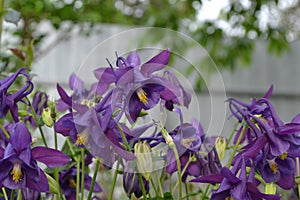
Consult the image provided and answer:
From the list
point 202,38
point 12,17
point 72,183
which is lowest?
point 72,183

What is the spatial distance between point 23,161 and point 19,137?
0.7 inches

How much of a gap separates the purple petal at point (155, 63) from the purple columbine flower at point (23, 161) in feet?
0.32

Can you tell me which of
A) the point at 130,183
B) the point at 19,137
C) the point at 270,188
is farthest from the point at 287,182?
the point at 19,137

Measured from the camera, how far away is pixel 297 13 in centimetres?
494

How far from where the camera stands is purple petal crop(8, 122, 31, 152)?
429mm

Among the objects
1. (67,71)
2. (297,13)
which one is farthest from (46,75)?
(297,13)

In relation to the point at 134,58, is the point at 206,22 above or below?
above

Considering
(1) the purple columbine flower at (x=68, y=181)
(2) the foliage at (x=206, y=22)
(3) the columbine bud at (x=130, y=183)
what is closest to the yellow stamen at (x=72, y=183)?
(1) the purple columbine flower at (x=68, y=181)

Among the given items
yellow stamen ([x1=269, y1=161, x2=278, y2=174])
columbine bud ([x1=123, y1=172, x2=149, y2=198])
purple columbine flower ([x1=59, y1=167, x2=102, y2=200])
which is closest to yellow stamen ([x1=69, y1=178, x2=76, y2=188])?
purple columbine flower ([x1=59, y1=167, x2=102, y2=200])

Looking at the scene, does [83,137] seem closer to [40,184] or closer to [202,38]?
[40,184]

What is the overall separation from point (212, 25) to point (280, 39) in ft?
1.69

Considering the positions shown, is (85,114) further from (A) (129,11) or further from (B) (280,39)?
(A) (129,11)

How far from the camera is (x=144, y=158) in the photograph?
1.47 feet

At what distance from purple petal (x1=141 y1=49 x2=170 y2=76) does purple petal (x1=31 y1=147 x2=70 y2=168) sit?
3.8 inches
